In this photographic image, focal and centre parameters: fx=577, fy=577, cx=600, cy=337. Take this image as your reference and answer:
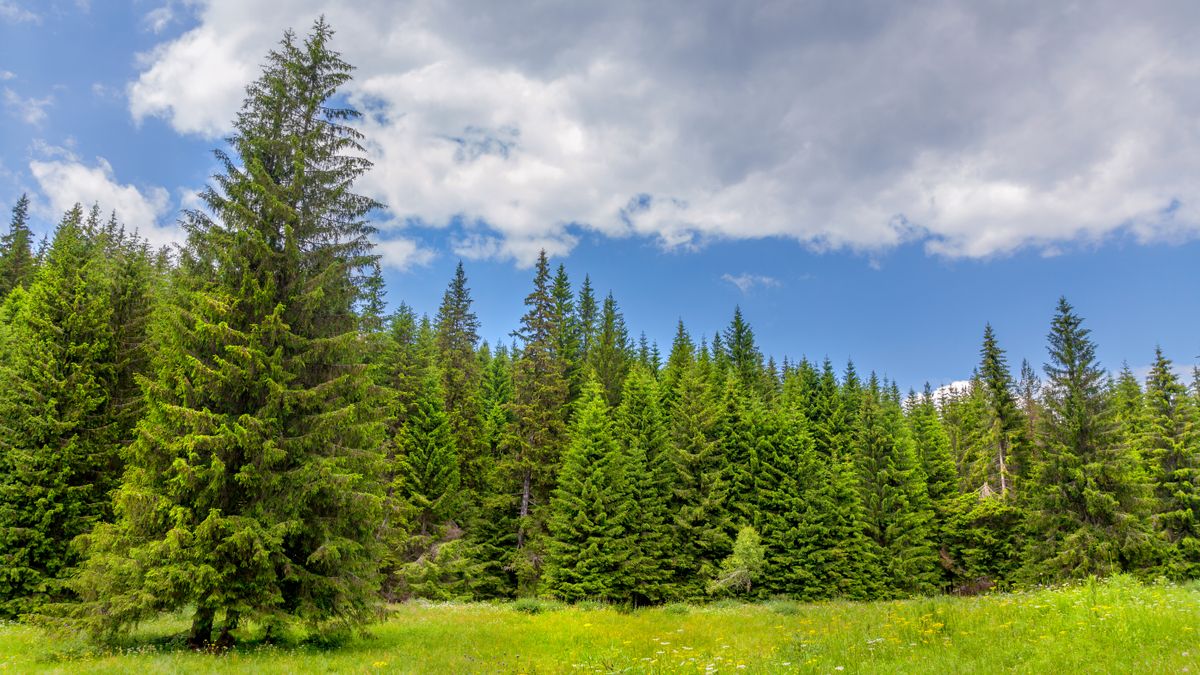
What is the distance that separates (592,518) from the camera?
34219 mm

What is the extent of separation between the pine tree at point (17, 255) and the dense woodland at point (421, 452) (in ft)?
1.54

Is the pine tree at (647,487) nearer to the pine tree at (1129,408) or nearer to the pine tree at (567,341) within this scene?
the pine tree at (567,341)

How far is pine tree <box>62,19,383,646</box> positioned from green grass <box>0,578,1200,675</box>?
1.27 metres

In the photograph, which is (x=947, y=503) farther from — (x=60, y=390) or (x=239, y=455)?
(x=60, y=390)

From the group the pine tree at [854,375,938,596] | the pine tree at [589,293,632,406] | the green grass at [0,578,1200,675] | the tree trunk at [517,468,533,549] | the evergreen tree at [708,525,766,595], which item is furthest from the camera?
the pine tree at [589,293,632,406]

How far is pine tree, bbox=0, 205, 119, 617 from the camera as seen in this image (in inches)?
762

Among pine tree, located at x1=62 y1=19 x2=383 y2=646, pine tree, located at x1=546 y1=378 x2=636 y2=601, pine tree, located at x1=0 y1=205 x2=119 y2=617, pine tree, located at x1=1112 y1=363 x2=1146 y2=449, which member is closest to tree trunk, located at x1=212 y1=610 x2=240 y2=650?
pine tree, located at x1=62 y1=19 x2=383 y2=646

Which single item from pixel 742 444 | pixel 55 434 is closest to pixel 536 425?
pixel 742 444

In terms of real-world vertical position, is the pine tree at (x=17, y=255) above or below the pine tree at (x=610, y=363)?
above

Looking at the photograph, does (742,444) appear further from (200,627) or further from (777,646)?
(200,627)

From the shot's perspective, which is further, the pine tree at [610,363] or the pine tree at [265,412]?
the pine tree at [610,363]

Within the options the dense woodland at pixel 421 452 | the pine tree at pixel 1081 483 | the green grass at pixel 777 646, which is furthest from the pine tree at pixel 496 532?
the pine tree at pixel 1081 483

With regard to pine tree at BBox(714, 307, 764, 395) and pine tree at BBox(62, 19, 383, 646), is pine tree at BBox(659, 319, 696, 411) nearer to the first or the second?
pine tree at BBox(714, 307, 764, 395)

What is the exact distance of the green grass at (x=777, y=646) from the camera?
24.6 ft
